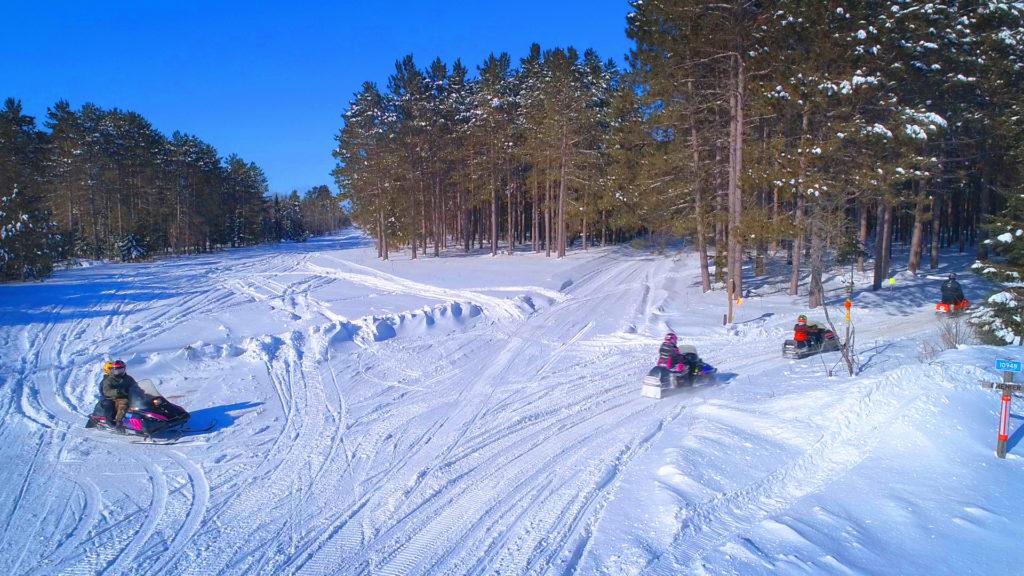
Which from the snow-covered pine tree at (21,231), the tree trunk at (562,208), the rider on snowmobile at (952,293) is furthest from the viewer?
the tree trunk at (562,208)

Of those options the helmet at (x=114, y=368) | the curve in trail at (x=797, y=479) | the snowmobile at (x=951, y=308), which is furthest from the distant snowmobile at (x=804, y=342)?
the helmet at (x=114, y=368)

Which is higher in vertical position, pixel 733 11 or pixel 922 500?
pixel 733 11

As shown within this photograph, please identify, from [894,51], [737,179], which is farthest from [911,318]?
[894,51]

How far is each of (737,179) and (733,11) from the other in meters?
5.55

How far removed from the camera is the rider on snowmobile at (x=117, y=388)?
31.2 feet

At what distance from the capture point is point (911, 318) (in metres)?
18.5

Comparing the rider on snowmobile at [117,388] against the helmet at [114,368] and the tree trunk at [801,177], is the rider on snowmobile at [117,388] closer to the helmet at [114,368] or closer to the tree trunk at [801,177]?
the helmet at [114,368]

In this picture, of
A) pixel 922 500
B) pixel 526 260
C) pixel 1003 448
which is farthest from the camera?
pixel 526 260

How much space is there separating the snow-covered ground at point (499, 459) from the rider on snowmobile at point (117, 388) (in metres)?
0.61

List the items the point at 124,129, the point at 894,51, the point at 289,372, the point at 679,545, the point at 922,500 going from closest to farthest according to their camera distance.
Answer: the point at 679,545 < the point at 922,500 < the point at 289,372 < the point at 894,51 < the point at 124,129

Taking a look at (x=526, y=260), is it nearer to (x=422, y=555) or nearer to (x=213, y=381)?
(x=213, y=381)

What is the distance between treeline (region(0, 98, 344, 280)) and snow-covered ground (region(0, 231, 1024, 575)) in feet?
60.2

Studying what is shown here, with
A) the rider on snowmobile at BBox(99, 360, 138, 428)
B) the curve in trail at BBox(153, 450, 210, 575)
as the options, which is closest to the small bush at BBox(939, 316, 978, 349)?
the curve in trail at BBox(153, 450, 210, 575)

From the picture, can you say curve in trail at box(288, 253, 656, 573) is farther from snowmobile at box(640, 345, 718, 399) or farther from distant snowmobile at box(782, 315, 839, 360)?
distant snowmobile at box(782, 315, 839, 360)
